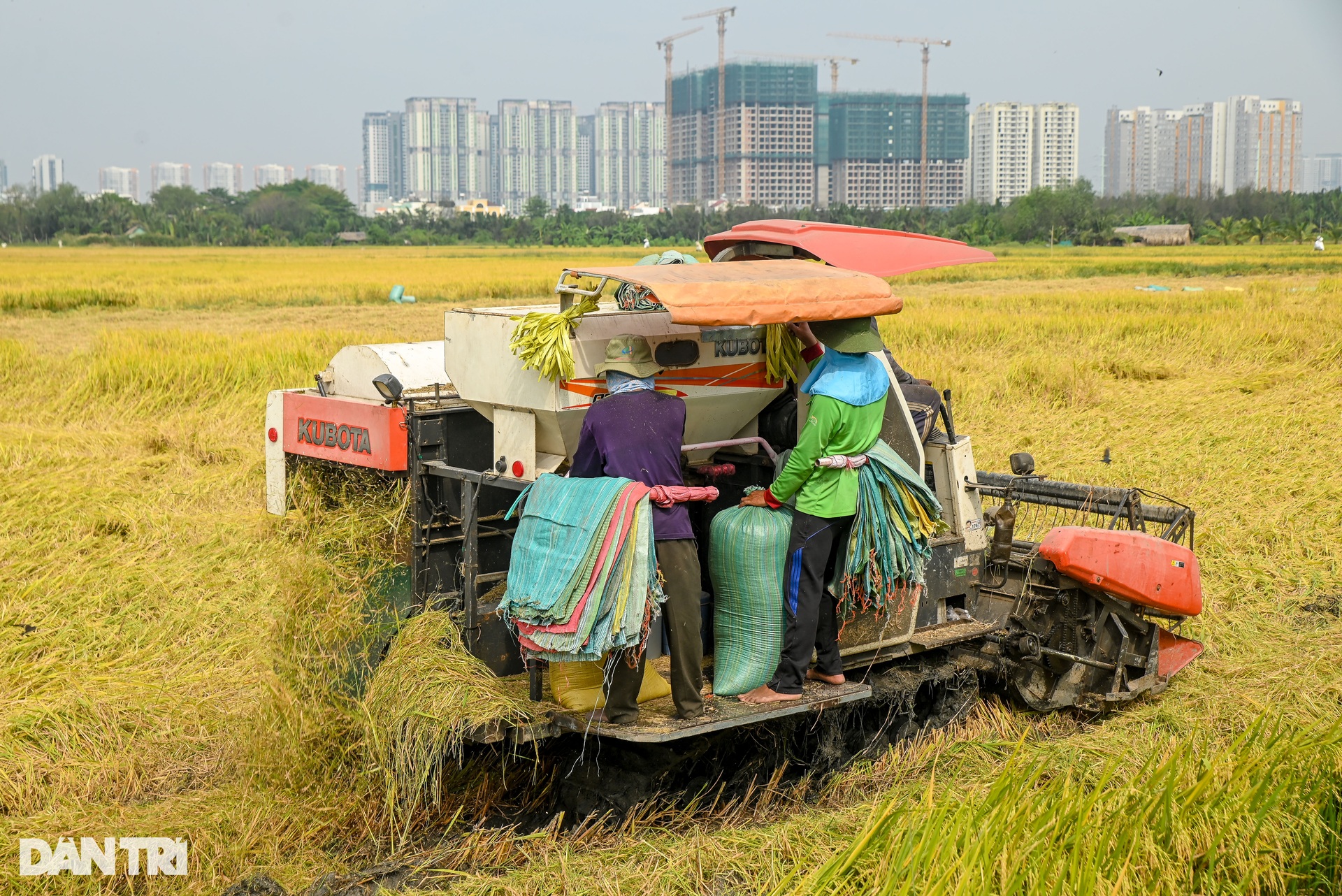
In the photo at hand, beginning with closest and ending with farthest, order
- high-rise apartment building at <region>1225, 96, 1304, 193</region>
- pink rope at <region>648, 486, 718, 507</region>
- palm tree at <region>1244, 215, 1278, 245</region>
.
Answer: pink rope at <region>648, 486, 718, 507</region>
palm tree at <region>1244, 215, 1278, 245</region>
high-rise apartment building at <region>1225, 96, 1304, 193</region>

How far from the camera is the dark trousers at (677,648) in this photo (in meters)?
4.56

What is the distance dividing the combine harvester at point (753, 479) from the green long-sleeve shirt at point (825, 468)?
41 cm

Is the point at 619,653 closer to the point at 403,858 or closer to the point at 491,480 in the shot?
the point at 491,480

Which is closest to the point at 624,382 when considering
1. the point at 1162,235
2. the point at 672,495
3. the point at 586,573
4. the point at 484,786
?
the point at 672,495

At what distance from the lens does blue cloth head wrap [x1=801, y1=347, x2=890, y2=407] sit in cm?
496

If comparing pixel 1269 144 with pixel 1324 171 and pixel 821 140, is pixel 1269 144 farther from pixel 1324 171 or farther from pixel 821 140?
pixel 1324 171

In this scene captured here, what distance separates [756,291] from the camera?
455 cm

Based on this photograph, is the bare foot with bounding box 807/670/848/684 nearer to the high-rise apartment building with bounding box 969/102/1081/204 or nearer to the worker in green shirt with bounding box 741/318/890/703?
A: the worker in green shirt with bounding box 741/318/890/703

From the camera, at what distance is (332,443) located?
224 inches

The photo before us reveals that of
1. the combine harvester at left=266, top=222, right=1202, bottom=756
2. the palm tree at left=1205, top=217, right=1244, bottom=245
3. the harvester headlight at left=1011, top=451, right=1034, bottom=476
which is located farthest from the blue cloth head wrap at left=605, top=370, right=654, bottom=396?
the palm tree at left=1205, top=217, right=1244, bottom=245

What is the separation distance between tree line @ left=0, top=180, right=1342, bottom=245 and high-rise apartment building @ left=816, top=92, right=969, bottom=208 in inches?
1679

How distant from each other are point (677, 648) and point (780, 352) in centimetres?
157

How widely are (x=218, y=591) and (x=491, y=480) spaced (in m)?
3.56

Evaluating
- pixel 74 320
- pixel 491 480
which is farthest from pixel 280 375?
pixel 74 320
